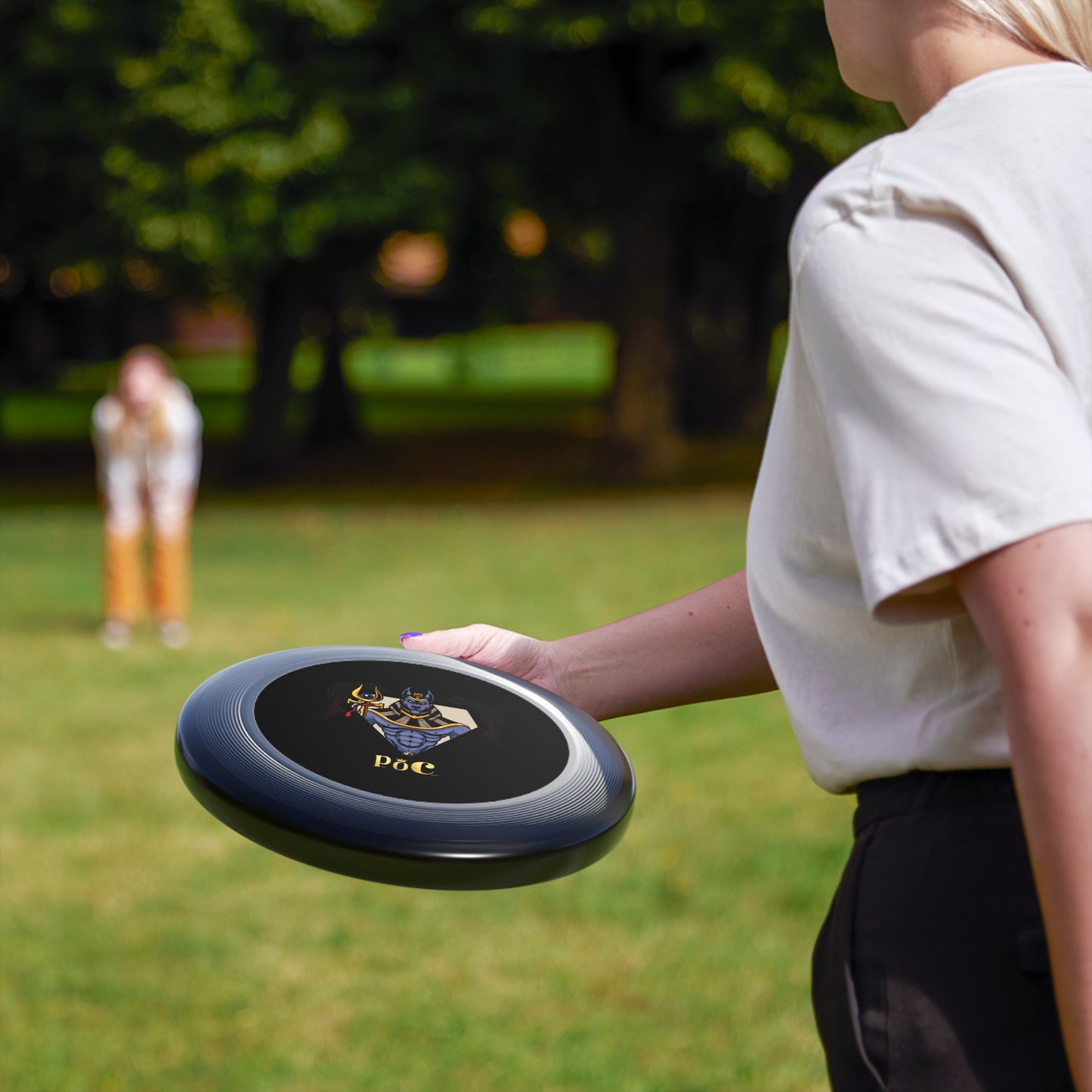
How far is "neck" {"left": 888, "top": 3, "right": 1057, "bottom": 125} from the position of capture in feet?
4.15

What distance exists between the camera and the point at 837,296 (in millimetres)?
1154

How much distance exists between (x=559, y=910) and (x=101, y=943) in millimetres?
1631

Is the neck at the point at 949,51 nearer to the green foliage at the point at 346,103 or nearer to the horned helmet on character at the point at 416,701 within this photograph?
the horned helmet on character at the point at 416,701

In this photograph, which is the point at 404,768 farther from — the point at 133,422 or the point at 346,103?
the point at 346,103

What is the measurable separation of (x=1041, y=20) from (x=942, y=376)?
0.39 meters

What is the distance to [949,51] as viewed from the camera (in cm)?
127

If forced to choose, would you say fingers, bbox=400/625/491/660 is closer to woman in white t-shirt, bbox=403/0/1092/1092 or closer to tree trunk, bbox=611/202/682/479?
woman in white t-shirt, bbox=403/0/1092/1092

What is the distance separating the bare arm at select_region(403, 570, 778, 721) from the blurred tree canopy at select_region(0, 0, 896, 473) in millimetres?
15292

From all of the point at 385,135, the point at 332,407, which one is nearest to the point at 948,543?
the point at 385,135

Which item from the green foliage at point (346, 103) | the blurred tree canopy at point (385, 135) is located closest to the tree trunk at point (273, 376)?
the blurred tree canopy at point (385, 135)

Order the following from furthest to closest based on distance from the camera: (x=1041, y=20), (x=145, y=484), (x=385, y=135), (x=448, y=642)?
(x=385, y=135) → (x=145, y=484) → (x=448, y=642) → (x=1041, y=20)

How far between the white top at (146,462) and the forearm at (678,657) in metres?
8.56

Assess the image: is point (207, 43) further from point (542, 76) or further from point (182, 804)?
point (182, 804)

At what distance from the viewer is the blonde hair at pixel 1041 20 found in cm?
125
